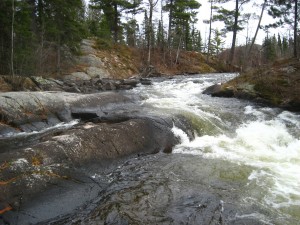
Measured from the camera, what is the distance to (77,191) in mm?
4949

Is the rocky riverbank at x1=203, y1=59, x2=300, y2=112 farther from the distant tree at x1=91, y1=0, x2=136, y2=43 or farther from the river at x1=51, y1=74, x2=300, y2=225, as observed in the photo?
the distant tree at x1=91, y1=0, x2=136, y2=43

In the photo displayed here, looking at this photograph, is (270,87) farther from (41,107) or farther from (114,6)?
(114,6)

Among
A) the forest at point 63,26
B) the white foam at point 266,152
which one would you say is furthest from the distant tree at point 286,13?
the white foam at point 266,152

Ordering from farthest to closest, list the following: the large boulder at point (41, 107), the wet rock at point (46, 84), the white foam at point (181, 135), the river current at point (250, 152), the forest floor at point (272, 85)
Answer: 1. the wet rock at point (46, 84)
2. the forest floor at point (272, 85)
3. the large boulder at point (41, 107)
4. the white foam at point (181, 135)
5. the river current at point (250, 152)

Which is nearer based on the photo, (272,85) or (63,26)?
(272,85)

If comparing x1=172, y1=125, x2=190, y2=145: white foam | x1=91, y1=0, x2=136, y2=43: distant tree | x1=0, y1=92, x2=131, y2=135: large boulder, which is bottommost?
x1=172, y1=125, x2=190, y2=145: white foam

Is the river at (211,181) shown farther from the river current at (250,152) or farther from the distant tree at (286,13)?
the distant tree at (286,13)

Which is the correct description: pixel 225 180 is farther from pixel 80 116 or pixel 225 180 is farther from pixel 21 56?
pixel 21 56

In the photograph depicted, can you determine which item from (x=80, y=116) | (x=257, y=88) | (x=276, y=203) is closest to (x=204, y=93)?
(x=257, y=88)

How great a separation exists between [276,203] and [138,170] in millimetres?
2673

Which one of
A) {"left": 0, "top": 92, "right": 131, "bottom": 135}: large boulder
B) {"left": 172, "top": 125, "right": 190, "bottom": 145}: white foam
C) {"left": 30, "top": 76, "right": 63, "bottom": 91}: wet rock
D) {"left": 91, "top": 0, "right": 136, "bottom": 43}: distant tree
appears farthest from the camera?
{"left": 91, "top": 0, "right": 136, "bottom": 43}: distant tree

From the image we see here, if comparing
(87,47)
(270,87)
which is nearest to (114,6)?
(87,47)

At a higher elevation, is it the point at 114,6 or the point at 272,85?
the point at 114,6

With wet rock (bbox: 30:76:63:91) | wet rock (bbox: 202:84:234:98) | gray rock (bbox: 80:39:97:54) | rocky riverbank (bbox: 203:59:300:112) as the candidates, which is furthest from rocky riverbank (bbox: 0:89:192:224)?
gray rock (bbox: 80:39:97:54)
